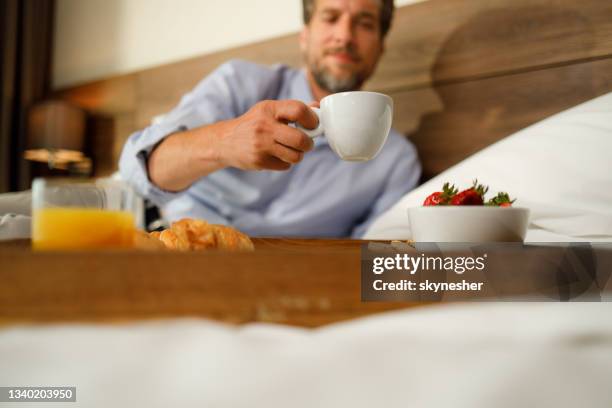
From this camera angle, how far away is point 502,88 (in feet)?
3.91

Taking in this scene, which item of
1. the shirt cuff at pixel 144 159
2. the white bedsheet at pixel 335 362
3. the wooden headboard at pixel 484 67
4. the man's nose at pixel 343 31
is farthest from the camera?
the man's nose at pixel 343 31

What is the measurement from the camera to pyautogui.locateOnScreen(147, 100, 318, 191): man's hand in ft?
1.78

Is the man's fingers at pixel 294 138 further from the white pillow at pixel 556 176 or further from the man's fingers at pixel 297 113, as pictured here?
the white pillow at pixel 556 176

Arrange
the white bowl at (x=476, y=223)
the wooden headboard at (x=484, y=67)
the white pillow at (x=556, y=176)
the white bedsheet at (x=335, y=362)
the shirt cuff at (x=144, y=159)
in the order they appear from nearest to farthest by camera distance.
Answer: the white bedsheet at (x=335, y=362)
the white bowl at (x=476, y=223)
the white pillow at (x=556, y=176)
the shirt cuff at (x=144, y=159)
the wooden headboard at (x=484, y=67)

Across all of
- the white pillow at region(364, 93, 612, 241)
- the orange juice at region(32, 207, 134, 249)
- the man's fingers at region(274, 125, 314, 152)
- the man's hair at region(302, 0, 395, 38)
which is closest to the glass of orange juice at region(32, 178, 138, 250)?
the orange juice at region(32, 207, 134, 249)

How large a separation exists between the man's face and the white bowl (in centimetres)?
83

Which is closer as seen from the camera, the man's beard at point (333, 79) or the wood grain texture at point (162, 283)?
the wood grain texture at point (162, 283)

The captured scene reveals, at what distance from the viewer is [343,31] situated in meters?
1.18

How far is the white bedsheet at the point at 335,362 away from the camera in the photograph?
248mm

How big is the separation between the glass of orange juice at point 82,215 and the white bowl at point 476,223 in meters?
0.28

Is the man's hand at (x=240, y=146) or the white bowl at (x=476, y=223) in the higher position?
the man's hand at (x=240, y=146)

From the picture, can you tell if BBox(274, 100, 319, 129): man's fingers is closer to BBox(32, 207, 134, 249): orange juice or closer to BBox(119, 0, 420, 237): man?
BBox(32, 207, 134, 249): orange juice

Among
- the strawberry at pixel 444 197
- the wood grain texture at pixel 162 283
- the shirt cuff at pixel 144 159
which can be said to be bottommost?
the wood grain texture at pixel 162 283

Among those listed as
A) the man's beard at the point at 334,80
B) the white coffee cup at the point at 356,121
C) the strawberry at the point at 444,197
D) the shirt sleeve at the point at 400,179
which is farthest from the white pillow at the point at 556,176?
the man's beard at the point at 334,80
